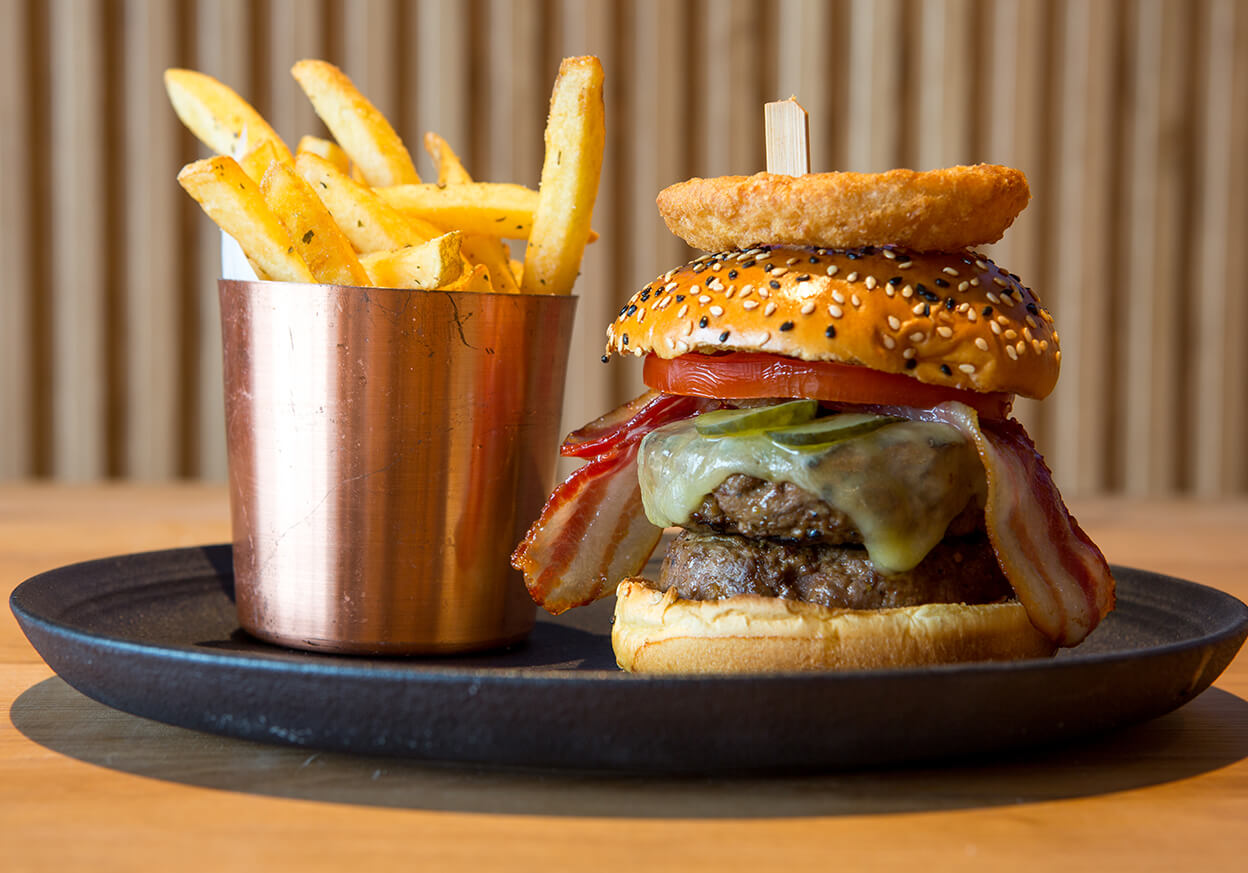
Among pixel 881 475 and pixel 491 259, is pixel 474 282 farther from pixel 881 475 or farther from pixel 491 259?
pixel 881 475

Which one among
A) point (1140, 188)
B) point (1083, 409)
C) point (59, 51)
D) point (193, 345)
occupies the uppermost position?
point (59, 51)

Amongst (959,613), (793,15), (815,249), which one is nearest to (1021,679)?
(959,613)

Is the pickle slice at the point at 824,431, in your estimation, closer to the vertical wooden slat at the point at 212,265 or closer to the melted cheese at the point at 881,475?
the melted cheese at the point at 881,475

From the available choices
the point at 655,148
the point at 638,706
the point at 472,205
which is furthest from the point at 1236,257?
the point at 638,706

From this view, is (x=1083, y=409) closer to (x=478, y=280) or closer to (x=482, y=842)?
(x=478, y=280)

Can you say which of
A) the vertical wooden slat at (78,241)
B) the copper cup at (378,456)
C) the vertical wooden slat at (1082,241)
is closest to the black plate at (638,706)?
the copper cup at (378,456)
